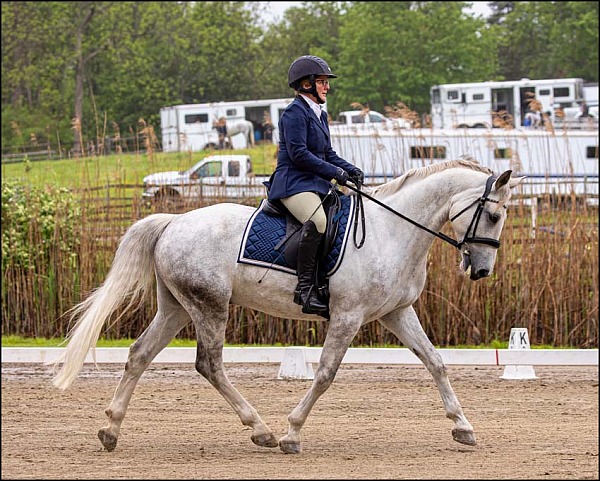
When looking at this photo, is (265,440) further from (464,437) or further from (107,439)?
(464,437)

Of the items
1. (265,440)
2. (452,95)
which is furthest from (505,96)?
(265,440)

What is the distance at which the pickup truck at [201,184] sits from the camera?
1211cm

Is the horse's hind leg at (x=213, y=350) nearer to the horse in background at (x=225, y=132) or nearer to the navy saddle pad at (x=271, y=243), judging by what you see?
the navy saddle pad at (x=271, y=243)

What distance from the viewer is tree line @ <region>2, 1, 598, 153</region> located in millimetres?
42594

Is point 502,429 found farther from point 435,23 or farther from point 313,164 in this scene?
point 435,23

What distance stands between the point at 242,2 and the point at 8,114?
40.2 ft

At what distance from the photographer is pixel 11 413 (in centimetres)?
798

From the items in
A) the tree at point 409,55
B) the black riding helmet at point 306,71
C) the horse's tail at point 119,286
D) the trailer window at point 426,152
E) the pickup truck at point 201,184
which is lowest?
the horse's tail at point 119,286

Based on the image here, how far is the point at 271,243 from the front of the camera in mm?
6680

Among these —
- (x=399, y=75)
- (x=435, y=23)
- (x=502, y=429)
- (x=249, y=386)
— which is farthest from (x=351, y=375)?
(x=435, y=23)

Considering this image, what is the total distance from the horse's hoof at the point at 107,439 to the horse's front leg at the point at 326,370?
1.03 metres

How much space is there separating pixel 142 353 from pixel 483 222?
230 cm

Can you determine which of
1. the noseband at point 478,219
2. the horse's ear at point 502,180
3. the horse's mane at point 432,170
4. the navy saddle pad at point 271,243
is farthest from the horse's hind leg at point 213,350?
the horse's ear at point 502,180

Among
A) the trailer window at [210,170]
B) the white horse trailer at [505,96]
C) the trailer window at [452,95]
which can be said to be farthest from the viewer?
the trailer window at [452,95]
